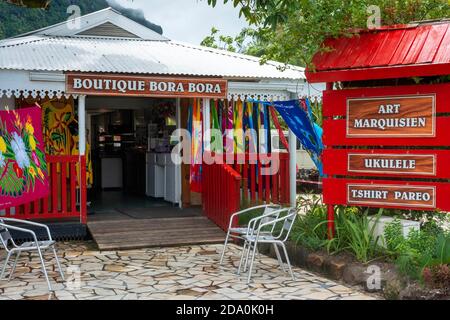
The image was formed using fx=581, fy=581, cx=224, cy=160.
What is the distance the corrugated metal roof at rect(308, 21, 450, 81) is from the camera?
20.8 feet

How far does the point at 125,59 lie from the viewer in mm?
10570

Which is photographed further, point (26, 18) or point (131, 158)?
point (26, 18)

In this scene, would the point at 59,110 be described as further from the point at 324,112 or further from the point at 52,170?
the point at 324,112

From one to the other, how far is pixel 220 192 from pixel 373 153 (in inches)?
134

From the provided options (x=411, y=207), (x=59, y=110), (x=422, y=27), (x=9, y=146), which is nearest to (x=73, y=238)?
(x=9, y=146)

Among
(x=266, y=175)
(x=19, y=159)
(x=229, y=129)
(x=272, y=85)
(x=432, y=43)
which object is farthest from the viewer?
(x=229, y=129)

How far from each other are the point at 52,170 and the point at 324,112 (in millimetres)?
4657

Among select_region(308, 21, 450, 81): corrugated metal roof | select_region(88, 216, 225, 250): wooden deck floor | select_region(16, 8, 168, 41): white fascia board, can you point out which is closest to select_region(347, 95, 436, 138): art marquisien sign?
select_region(308, 21, 450, 81): corrugated metal roof

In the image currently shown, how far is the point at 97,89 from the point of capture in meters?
9.44

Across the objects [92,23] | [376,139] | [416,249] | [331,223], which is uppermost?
[92,23]

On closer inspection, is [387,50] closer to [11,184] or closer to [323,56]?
[323,56]

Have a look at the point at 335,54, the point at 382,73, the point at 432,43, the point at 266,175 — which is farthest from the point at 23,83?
the point at 432,43

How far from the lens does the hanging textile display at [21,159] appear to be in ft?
27.6

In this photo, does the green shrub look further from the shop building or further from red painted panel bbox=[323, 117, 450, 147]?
the shop building
